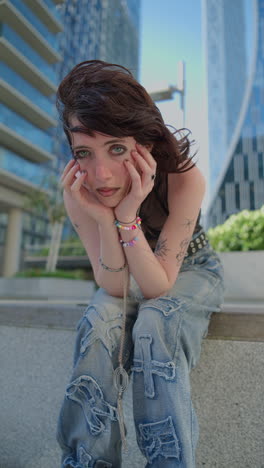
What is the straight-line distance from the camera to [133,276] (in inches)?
47.4

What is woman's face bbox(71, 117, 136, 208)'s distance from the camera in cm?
112

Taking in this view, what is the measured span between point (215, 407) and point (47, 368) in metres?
0.72

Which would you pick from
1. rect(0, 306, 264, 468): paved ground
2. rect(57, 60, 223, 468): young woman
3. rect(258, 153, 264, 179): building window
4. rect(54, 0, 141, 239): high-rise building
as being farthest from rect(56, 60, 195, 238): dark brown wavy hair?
rect(258, 153, 264, 179): building window

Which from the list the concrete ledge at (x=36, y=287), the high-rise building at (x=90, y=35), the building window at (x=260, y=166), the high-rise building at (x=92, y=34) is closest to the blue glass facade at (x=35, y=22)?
the high-rise building at (x=90, y=35)

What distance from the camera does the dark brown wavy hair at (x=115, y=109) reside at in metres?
1.09

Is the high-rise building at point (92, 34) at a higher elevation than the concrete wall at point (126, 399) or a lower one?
higher

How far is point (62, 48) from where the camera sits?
39.2 metres

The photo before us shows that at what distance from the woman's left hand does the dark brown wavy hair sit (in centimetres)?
6

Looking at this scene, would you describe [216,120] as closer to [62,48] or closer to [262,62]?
[262,62]

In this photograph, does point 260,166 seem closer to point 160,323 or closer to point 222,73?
point 222,73

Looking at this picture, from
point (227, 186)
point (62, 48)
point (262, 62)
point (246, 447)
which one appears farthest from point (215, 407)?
point (262, 62)

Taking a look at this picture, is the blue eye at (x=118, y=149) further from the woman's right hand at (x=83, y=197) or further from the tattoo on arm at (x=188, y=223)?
the tattoo on arm at (x=188, y=223)

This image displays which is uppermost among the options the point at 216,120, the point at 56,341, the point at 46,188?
the point at 216,120

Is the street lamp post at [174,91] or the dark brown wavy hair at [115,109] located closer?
the dark brown wavy hair at [115,109]
